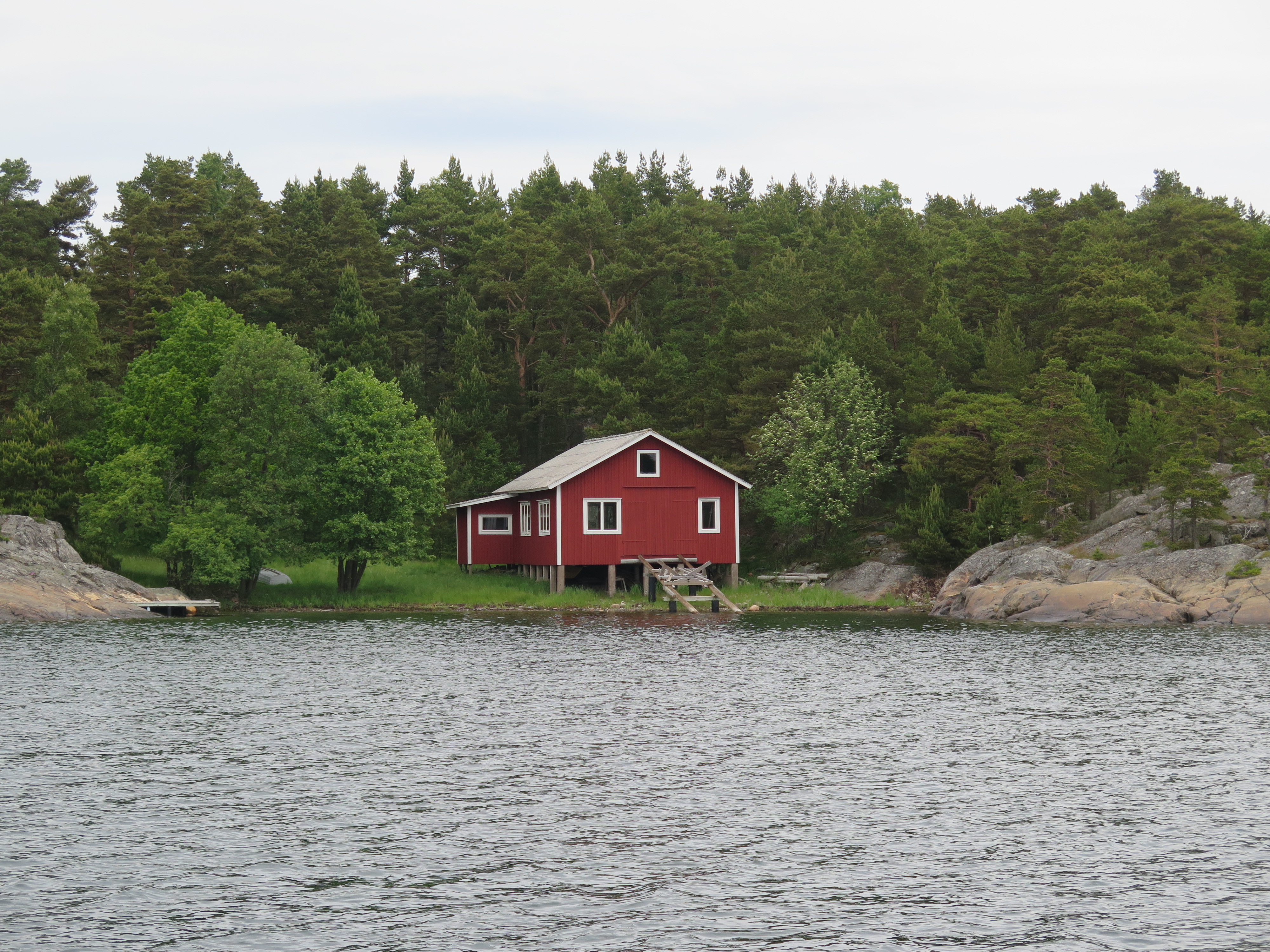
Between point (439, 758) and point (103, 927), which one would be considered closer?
point (103, 927)

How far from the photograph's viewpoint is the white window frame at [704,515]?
59469 millimetres

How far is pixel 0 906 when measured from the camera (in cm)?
1252

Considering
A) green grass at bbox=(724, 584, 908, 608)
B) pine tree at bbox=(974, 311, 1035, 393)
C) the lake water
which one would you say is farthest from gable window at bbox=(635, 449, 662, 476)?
the lake water

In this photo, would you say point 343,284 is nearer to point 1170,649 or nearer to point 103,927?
point 1170,649

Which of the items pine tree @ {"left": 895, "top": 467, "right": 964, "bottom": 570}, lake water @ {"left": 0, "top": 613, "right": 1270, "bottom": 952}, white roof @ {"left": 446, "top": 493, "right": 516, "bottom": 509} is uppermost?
white roof @ {"left": 446, "top": 493, "right": 516, "bottom": 509}

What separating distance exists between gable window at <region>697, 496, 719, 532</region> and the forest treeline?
4.04 meters

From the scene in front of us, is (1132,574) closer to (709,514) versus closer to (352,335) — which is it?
(709,514)

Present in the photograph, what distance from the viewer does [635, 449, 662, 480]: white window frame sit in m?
58.6

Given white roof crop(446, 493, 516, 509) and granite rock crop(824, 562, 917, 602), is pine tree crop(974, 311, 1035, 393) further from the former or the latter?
white roof crop(446, 493, 516, 509)

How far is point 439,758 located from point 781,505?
43.5m

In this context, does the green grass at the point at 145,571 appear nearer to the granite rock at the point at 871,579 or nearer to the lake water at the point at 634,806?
the lake water at the point at 634,806

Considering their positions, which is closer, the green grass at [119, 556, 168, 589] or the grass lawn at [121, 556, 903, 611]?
the grass lawn at [121, 556, 903, 611]

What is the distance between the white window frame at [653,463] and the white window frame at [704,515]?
8.11 ft

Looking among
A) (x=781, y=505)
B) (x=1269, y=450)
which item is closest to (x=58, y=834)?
(x=1269, y=450)
